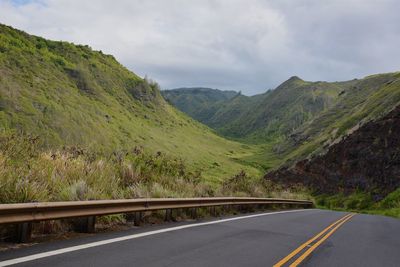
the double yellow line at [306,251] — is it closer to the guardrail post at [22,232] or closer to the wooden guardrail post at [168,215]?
the wooden guardrail post at [168,215]

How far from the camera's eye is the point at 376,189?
4175cm

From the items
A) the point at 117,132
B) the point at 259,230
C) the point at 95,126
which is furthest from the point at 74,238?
the point at 117,132

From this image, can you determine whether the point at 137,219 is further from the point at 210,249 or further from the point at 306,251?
the point at 306,251

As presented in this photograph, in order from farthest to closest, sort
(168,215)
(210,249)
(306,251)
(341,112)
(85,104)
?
(341,112) < (85,104) < (168,215) < (306,251) < (210,249)

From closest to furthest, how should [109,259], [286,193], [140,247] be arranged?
[109,259]
[140,247]
[286,193]

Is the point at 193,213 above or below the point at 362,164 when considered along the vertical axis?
below

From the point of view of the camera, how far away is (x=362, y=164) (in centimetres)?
4894

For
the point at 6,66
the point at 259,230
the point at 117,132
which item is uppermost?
the point at 6,66

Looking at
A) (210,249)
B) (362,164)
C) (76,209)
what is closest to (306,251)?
(210,249)

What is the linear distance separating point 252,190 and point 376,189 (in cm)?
2380

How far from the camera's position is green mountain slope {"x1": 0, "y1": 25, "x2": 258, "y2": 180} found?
63281 mm

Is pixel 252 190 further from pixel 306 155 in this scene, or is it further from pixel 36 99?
pixel 36 99

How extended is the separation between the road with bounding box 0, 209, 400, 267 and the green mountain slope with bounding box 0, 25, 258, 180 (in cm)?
3344

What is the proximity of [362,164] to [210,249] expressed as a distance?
146 ft
